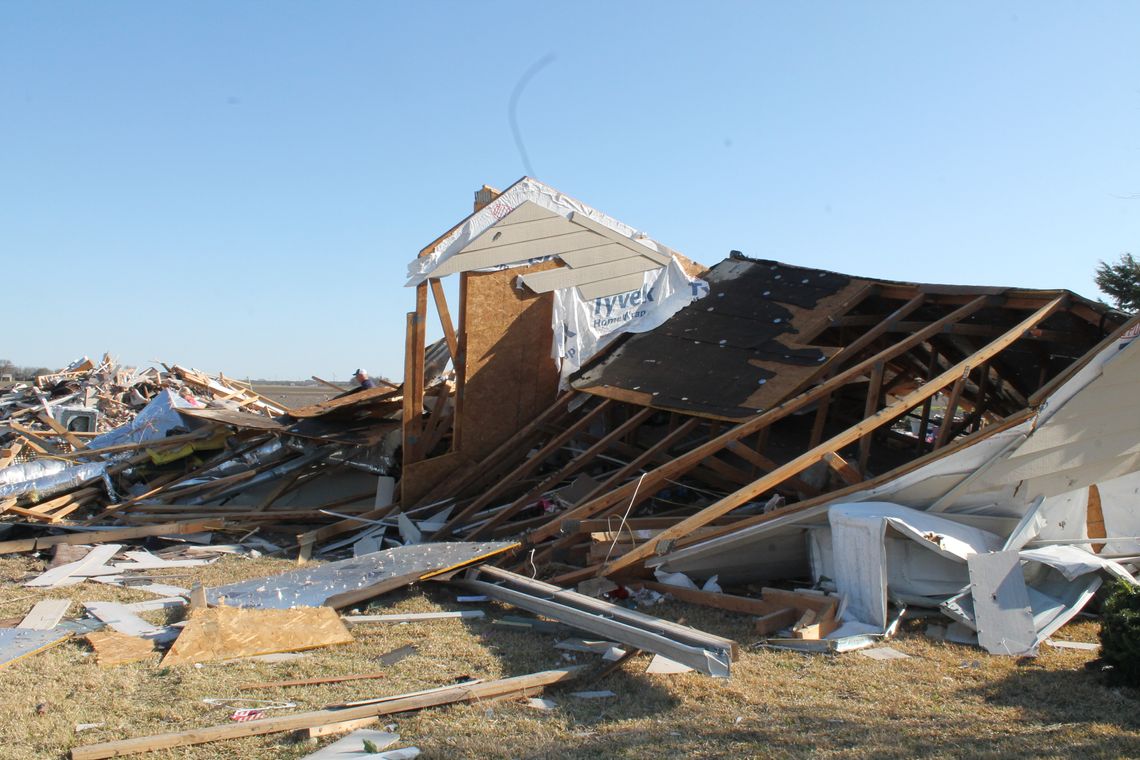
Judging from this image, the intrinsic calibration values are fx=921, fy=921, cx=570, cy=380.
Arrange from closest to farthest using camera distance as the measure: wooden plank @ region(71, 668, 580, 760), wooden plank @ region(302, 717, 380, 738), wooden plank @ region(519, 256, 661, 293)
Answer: wooden plank @ region(71, 668, 580, 760)
wooden plank @ region(302, 717, 380, 738)
wooden plank @ region(519, 256, 661, 293)

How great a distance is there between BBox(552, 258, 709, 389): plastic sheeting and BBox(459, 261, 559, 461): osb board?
15 cm

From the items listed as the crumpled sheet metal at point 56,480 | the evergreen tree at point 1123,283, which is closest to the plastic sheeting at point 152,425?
the crumpled sheet metal at point 56,480

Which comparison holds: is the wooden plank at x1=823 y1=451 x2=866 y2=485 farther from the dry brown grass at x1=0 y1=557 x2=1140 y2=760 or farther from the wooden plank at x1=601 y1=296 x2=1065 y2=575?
the dry brown grass at x1=0 y1=557 x2=1140 y2=760

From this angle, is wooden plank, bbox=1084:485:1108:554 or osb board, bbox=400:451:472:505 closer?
wooden plank, bbox=1084:485:1108:554

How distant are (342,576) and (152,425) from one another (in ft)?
26.5

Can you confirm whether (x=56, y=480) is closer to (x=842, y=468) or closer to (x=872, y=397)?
(x=842, y=468)

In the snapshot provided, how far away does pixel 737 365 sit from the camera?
9.53 m

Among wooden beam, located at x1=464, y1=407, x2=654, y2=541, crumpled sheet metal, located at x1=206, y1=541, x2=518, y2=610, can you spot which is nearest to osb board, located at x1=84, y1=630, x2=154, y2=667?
crumpled sheet metal, located at x1=206, y1=541, x2=518, y2=610

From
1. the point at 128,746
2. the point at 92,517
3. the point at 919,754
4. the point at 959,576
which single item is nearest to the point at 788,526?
the point at 959,576

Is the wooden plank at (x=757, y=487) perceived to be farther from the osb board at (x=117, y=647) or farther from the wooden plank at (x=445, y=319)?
the wooden plank at (x=445, y=319)

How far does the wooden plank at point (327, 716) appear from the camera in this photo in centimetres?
412

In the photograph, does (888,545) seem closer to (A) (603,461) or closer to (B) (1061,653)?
(B) (1061,653)

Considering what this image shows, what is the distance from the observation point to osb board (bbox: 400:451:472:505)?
10.4 metres

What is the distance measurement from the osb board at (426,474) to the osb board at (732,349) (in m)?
1.70
